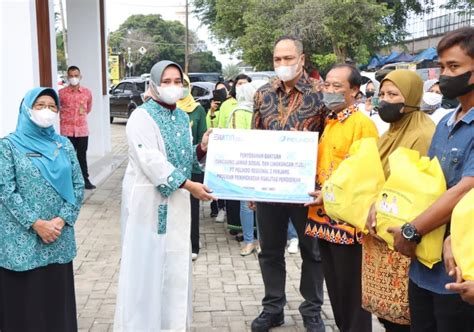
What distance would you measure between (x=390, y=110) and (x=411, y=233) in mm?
712

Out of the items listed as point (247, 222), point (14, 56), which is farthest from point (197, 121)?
point (14, 56)

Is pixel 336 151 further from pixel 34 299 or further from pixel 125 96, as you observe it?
pixel 125 96

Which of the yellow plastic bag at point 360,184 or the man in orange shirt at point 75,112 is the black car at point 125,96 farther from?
the yellow plastic bag at point 360,184

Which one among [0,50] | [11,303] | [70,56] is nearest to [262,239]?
[11,303]

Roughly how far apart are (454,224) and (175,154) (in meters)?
1.93

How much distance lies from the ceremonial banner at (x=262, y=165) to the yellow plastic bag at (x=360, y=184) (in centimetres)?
58

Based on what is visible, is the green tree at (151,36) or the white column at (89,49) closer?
the white column at (89,49)

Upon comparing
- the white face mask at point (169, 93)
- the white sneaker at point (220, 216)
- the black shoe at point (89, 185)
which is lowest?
the white sneaker at point (220, 216)

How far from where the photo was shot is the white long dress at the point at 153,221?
10.8 ft

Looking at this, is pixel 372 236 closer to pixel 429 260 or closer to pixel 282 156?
pixel 429 260

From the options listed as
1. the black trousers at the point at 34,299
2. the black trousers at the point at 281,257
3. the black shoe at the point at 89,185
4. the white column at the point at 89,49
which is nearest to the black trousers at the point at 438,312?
the black trousers at the point at 281,257

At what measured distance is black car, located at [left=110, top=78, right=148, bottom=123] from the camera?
66.3 feet

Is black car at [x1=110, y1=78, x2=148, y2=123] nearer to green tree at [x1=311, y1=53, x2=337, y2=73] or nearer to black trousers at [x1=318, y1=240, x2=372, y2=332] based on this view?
green tree at [x1=311, y1=53, x2=337, y2=73]

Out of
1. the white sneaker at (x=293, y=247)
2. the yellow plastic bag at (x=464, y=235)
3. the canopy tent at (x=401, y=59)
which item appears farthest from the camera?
the canopy tent at (x=401, y=59)
